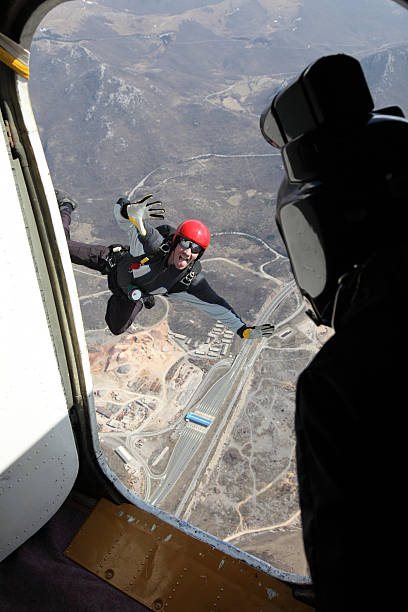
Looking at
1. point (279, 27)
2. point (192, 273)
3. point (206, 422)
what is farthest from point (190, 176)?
point (279, 27)

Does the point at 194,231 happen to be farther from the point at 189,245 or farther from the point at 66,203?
the point at 66,203

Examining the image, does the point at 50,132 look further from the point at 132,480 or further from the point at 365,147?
the point at 365,147

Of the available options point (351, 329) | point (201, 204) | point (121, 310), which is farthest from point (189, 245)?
point (201, 204)

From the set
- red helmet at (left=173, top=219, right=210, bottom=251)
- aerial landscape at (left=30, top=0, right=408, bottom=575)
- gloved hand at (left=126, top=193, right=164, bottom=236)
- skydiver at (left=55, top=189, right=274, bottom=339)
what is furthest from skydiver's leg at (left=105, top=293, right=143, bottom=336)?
aerial landscape at (left=30, top=0, right=408, bottom=575)

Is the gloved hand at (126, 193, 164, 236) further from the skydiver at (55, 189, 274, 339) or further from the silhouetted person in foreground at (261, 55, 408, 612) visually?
the silhouetted person in foreground at (261, 55, 408, 612)

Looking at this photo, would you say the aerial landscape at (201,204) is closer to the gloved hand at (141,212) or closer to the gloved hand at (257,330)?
the gloved hand at (141,212)
